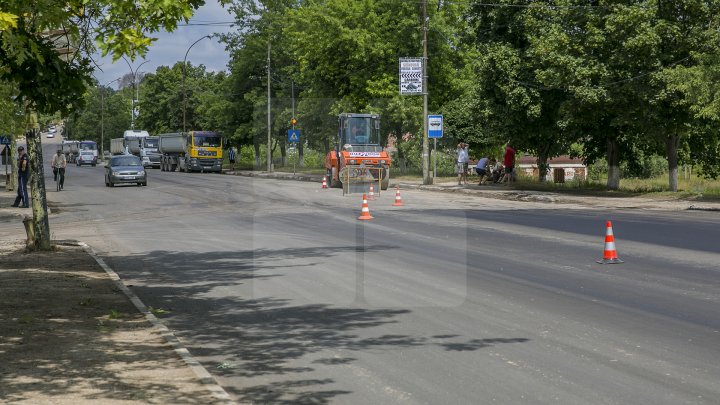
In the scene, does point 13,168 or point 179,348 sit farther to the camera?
point 13,168

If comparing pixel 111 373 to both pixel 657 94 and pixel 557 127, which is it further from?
pixel 557 127

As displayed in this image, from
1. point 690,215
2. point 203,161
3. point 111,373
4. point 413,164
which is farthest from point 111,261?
point 413,164

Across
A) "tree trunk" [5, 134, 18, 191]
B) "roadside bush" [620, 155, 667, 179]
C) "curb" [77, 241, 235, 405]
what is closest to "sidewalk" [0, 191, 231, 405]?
"curb" [77, 241, 235, 405]

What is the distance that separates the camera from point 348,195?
124 feet

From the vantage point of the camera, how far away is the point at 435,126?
4775cm

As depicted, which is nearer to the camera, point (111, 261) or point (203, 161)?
point (111, 261)

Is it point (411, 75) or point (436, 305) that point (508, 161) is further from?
point (436, 305)

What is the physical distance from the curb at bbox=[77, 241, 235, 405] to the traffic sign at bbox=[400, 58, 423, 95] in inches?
1433

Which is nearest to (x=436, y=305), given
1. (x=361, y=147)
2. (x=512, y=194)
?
(x=512, y=194)

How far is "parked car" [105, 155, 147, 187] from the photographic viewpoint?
47.0 meters

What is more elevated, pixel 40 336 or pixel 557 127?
pixel 557 127

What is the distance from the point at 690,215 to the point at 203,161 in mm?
51394

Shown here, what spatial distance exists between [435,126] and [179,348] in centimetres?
3965

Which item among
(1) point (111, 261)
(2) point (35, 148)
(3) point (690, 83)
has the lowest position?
(1) point (111, 261)
